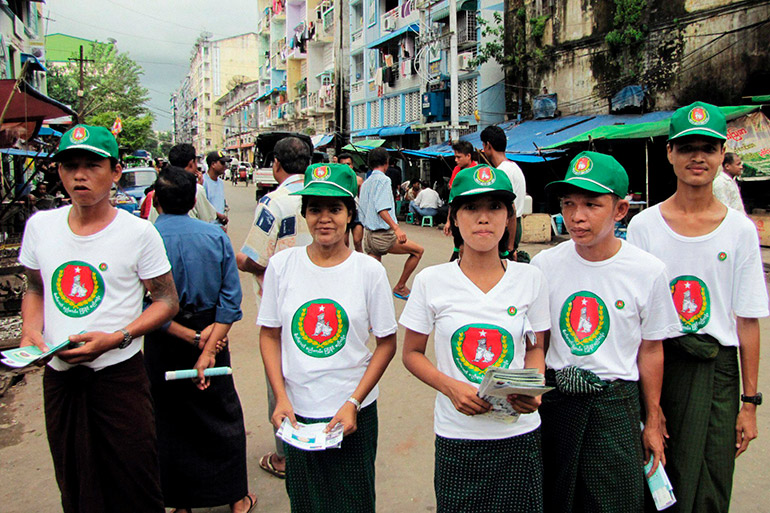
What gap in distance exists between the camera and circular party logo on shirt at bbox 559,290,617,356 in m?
2.10

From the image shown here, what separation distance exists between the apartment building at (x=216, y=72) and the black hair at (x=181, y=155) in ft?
256

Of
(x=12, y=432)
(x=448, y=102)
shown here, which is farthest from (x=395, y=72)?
(x=12, y=432)

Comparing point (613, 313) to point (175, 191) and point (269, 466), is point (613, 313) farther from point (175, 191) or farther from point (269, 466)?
point (269, 466)

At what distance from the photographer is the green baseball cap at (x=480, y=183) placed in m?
2.00

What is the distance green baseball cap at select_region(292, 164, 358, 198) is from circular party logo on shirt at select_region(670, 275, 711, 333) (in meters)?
1.33

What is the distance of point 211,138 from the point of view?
9606 cm

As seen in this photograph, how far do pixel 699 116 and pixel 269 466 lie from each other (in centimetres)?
285

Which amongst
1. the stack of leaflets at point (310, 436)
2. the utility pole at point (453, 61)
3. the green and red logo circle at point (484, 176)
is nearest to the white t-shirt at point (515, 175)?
the green and red logo circle at point (484, 176)

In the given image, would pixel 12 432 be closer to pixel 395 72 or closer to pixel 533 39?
pixel 533 39

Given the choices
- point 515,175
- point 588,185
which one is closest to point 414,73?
point 515,175

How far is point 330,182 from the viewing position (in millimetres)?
2289

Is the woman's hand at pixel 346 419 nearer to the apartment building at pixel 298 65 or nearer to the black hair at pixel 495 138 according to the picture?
the black hair at pixel 495 138

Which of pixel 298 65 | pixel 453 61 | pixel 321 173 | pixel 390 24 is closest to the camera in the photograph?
pixel 321 173

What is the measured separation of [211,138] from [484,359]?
329 ft
